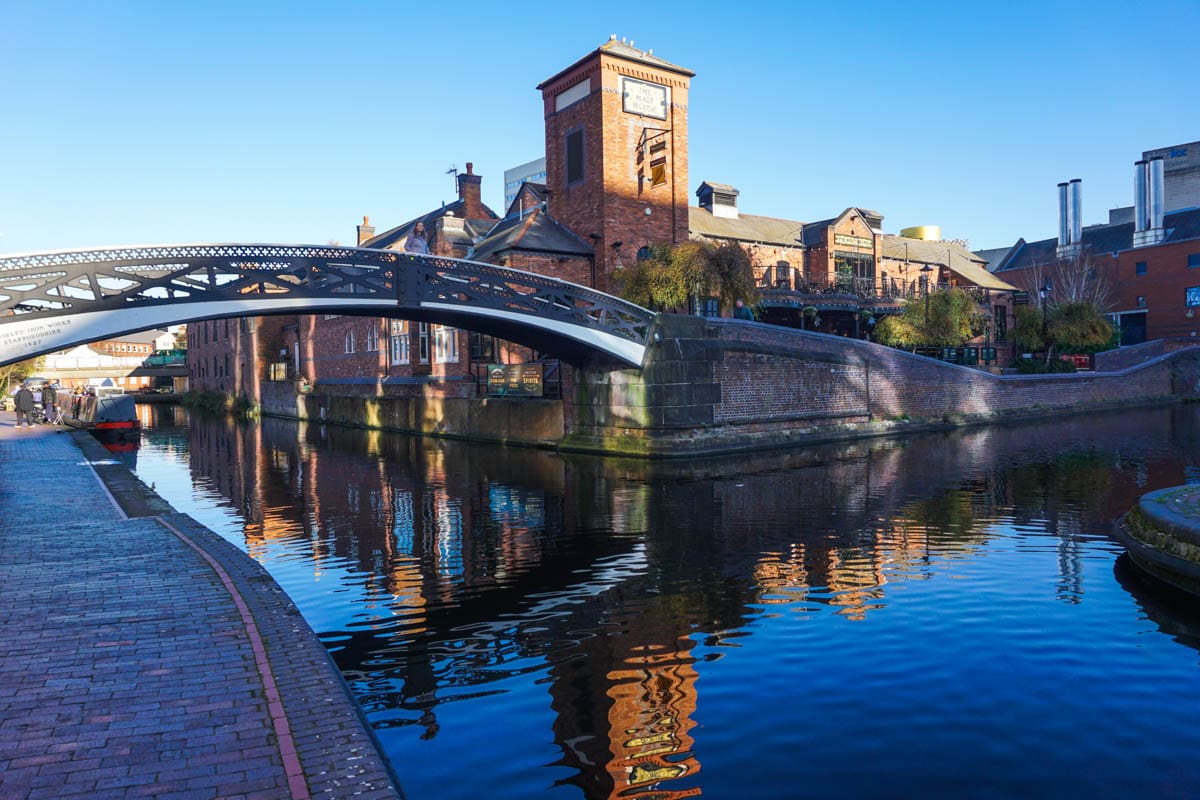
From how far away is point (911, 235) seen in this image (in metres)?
63.9

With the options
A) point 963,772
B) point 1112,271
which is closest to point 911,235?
point 1112,271

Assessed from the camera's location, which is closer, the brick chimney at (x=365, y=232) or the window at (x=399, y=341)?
the window at (x=399, y=341)

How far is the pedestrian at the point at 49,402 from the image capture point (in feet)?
128

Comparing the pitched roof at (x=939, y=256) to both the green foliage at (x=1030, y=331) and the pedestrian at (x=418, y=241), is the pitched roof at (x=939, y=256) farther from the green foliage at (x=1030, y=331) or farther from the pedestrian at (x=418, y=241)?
the pedestrian at (x=418, y=241)

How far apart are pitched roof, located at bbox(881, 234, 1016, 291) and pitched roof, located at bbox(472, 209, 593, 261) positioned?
25357 millimetres

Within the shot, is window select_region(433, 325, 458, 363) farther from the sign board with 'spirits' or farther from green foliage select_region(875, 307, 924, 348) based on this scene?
green foliage select_region(875, 307, 924, 348)

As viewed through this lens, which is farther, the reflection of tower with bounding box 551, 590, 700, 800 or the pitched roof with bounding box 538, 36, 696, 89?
the pitched roof with bounding box 538, 36, 696, 89

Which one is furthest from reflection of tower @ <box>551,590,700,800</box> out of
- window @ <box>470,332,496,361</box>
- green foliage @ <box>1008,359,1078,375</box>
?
green foliage @ <box>1008,359,1078,375</box>

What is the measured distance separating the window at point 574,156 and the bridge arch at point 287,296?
22.6ft

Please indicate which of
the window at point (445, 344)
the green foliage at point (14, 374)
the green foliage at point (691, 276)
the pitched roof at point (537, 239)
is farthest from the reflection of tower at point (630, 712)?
the green foliage at point (14, 374)

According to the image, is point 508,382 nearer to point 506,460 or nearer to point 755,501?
point 506,460

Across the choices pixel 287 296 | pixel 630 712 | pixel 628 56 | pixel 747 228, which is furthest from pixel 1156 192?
pixel 630 712

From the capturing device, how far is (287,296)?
17.7 m

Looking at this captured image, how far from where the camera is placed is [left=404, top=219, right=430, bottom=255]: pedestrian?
36594 millimetres
